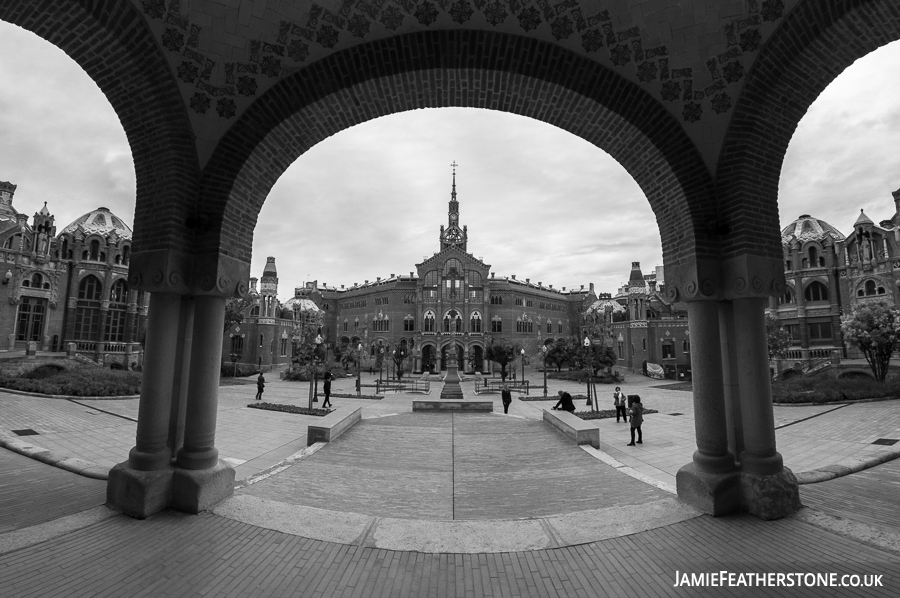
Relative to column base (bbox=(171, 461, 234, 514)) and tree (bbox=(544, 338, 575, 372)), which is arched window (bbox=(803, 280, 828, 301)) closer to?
tree (bbox=(544, 338, 575, 372))

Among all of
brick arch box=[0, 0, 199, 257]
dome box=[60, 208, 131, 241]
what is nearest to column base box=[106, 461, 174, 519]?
brick arch box=[0, 0, 199, 257]

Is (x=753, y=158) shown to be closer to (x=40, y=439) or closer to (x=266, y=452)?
(x=266, y=452)

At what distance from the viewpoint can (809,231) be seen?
42.4 m

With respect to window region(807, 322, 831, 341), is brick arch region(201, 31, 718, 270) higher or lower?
higher

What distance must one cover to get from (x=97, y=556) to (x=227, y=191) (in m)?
4.33

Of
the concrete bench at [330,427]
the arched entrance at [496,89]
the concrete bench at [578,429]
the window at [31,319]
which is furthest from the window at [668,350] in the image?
the window at [31,319]

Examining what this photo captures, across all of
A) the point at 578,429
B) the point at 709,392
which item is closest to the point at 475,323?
the point at 578,429

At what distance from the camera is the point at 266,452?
10.6 m

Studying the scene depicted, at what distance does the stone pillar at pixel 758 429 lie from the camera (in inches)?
201

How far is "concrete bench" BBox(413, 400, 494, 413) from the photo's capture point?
62.2 ft

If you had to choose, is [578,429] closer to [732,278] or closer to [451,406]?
[732,278]

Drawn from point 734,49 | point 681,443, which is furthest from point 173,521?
point 681,443

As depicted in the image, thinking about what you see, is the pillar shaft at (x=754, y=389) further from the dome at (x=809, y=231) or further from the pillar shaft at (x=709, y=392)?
the dome at (x=809, y=231)

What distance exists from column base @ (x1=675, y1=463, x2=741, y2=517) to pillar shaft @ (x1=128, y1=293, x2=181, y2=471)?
6.76m
